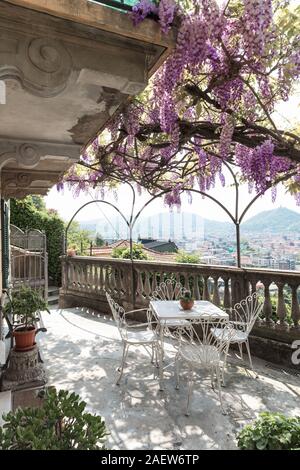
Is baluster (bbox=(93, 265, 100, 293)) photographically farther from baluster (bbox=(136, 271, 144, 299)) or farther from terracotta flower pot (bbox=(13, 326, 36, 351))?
terracotta flower pot (bbox=(13, 326, 36, 351))

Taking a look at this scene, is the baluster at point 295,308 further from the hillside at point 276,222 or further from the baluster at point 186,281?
the baluster at point 186,281

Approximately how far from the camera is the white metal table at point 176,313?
3039 millimetres

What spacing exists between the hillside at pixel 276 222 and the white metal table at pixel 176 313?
155cm

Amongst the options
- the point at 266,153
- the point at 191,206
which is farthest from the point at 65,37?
the point at 191,206

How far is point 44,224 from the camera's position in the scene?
10.3 metres

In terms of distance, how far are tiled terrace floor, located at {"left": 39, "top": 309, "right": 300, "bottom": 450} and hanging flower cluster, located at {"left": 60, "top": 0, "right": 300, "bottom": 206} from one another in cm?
213

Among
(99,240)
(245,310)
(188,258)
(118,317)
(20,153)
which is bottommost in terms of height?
(245,310)

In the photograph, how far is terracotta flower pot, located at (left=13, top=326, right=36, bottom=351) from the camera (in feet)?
9.20

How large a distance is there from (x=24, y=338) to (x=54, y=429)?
1.85 m

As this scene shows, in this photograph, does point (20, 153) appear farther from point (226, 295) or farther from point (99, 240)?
point (99, 240)

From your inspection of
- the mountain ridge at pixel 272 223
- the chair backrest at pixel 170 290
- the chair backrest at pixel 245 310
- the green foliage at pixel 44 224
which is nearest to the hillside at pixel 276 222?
the mountain ridge at pixel 272 223

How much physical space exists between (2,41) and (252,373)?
11.7 feet

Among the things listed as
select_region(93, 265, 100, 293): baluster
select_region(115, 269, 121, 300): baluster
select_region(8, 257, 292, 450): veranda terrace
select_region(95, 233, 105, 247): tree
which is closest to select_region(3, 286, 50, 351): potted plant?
select_region(8, 257, 292, 450): veranda terrace
